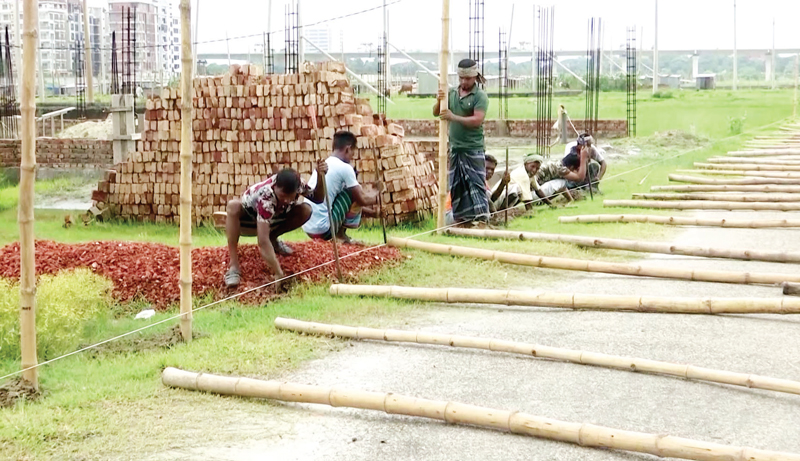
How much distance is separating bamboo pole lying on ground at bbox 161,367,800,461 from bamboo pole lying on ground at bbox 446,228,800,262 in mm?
4367

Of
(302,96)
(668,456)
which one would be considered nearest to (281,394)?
(668,456)

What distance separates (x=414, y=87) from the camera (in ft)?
141

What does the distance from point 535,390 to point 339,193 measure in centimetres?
383

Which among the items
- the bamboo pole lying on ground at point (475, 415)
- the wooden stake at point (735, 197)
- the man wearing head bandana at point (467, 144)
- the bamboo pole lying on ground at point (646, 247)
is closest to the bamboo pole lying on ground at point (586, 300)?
the bamboo pole lying on ground at point (646, 247)

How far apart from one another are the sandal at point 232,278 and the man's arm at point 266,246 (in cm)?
31

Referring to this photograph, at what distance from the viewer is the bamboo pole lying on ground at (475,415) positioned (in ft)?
13.5

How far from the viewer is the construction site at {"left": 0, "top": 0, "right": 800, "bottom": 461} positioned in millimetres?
4543

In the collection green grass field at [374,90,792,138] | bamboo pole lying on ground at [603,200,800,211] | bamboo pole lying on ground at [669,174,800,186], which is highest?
green grass field at [374,90,792,138]

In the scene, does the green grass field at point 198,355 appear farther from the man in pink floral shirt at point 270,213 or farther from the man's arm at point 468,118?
the man's arm at point 468,118

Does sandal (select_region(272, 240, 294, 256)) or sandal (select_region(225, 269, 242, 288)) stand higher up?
sandal (select_region(272, 240, 294, 256))

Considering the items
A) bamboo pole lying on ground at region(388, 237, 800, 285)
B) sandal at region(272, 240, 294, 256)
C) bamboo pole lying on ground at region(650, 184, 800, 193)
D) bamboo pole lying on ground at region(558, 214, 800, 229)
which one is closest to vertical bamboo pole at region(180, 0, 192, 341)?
sandal at region(272, 240, 294, 256)

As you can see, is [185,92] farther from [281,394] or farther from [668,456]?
[668,456]

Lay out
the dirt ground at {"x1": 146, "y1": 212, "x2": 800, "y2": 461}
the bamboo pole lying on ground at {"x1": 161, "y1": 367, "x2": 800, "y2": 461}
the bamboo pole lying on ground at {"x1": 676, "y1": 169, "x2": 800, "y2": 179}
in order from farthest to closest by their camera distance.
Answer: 1. the bamboo pole lying on ground at {"x1": 676, "y1": 169, "x2": 800, "y2": 179}
2. the dirt ground at {"x1": 146, "y1": 212, "x2": 800, "y2": 461}
3. the bamboo pole lying on ground at {"x1": 161, "y1": 367, "x2": 800, "y2": 461}

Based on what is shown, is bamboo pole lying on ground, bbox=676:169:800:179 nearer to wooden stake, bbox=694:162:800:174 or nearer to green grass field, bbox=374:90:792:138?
wooden stake, bbox=694:162:800:174
